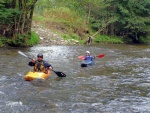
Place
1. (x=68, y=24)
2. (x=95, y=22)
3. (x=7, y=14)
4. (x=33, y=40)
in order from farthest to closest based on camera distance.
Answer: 1. (x=95, y=22)
2. (x=68, y=24)
3. (x=33, y=40)
4. (x=7, y=14)

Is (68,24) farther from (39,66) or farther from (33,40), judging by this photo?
(39,66)

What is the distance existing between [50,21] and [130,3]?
8.62 m

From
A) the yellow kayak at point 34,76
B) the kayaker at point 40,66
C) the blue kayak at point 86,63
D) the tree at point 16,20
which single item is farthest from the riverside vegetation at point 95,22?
the yellow kayak at point 34,76

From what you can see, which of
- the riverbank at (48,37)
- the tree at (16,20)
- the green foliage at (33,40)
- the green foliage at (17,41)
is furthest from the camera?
the riverbank at (48,37)

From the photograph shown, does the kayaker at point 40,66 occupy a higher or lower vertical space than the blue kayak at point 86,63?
higher

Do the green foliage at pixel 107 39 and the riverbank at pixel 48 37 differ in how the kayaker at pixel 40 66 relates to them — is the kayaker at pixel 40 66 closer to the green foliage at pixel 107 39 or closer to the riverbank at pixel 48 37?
the riverbank at pixel 48 37

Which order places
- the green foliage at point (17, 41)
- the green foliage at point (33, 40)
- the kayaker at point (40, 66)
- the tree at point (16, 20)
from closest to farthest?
1. the kayaker at point (40, 66)
2. the tree at point (16, 20)
3. the green foliage at point (17, 41)
4. the green foliage at point (33, 40)

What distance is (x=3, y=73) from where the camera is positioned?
12.8 meters

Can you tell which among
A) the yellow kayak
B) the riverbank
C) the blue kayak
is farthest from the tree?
the yellow kayak

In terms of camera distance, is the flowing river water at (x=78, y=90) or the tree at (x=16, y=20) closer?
the flowing river water at (x=78, y=90)

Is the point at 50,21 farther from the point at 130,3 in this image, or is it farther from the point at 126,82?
the point at 126,82

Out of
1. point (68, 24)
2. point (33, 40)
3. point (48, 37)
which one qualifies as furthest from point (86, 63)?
point (68, 24)

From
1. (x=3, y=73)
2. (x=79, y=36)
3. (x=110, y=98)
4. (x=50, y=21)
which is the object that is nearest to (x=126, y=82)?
(x=110, y=98)

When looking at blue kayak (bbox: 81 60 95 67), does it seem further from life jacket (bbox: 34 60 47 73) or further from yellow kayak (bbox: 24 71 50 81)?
yellow kayak (bbox: 24 71 50 81)
